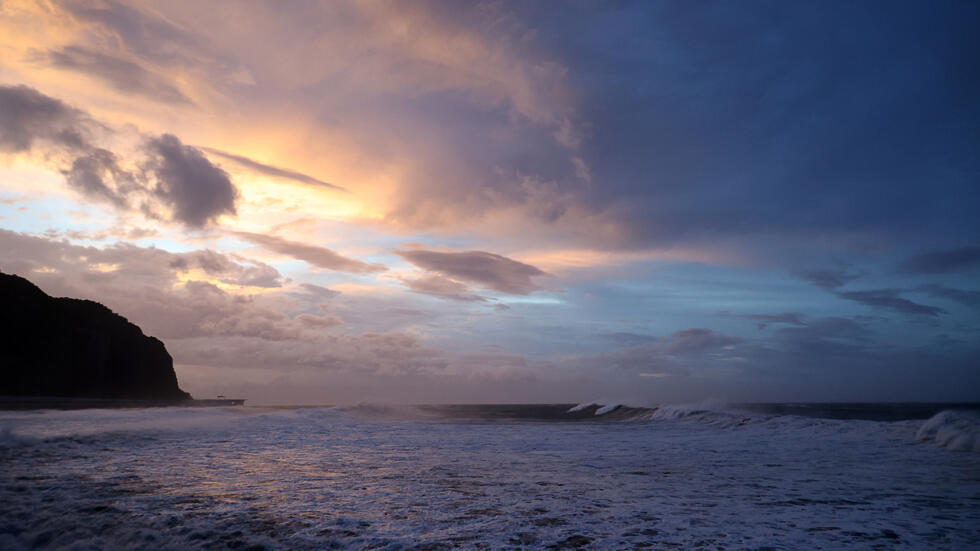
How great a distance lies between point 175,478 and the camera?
29.6ft

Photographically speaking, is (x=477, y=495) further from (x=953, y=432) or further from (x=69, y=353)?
(x=69, y=353)

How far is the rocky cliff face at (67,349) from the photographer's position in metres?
62.3

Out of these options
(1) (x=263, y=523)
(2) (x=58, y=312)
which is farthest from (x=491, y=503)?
(2) (x=58, y=312)

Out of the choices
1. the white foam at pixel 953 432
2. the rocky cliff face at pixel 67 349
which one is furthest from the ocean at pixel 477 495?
the rocky cliff face at pixel 67 349

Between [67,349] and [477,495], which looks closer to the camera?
[477,495]

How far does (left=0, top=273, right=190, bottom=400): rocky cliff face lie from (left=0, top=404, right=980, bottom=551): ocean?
67.2 meters

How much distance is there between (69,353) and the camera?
68.7 metres

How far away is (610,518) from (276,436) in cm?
1586

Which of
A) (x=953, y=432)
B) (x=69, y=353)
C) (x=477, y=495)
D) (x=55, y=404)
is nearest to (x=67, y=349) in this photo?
(x=69, y=353)

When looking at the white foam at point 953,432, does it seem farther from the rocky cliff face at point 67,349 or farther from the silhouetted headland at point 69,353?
the rocky cliff face at point 67,349

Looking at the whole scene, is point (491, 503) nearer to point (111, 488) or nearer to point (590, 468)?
point (590, 468)

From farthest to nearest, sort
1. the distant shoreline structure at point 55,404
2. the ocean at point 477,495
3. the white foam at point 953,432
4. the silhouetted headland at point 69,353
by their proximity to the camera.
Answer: the silhouetted headland at point 69,353 < the distant shoreline structure at point 55,404 < the white foam at point 953,432 < the ocean at point 477,495

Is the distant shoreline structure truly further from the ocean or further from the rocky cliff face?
the ocean

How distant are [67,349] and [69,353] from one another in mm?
654
